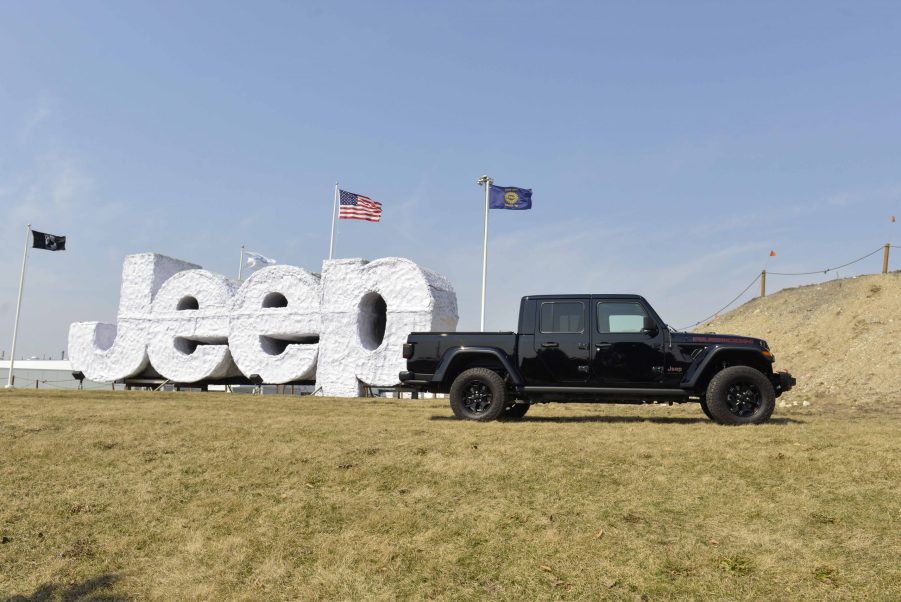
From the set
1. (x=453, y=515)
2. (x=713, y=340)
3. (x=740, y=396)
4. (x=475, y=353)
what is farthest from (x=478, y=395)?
(x=453, y=515)

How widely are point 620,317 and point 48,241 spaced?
31869 millimetres

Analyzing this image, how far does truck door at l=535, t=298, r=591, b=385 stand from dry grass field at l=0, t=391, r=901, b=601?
4.68ft

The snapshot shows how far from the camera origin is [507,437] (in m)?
9.40

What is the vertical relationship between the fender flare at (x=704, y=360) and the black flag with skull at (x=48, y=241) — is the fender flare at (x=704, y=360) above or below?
below

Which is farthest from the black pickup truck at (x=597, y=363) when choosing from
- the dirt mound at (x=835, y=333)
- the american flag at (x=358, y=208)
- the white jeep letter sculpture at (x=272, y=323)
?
the american flag at (x=358, y=208)

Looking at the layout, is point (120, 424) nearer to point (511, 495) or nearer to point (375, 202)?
point (511, 495)

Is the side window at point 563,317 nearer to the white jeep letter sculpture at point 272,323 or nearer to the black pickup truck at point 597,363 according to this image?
the black pickup truck at point 597,363

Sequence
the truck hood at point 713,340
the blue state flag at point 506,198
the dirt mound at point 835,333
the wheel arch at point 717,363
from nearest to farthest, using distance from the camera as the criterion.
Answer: the wheel arch at point 717,363
the truck hood at point 713,340
the dirt mound at point 835,333
the blue state flag at point 506,198

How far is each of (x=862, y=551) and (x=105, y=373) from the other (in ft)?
98.9

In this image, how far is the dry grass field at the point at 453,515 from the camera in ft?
17.0

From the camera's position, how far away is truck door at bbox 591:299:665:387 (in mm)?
10820

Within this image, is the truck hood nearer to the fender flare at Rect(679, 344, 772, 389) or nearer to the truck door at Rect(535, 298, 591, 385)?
the fender flare at Rect(679, 344, 772, 389)

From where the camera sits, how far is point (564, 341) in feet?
36.4

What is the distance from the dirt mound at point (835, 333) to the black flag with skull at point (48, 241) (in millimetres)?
33242
